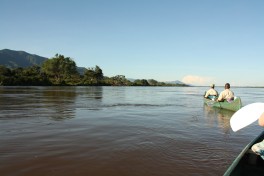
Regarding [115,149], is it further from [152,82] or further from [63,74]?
[152,82]

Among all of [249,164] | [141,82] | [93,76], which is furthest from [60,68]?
[249,164]

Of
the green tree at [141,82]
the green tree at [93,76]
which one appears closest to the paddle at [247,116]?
the green tree at [93,76]

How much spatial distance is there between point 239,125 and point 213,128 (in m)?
8.80

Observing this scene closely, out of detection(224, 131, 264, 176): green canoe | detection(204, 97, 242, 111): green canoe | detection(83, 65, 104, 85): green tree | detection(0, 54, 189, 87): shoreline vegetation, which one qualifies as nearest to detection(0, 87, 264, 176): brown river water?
detection(224, 131, 264, 176): green canoe

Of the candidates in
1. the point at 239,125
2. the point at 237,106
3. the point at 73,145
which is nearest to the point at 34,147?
the point at 73,145

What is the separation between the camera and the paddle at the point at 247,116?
3.35 metres

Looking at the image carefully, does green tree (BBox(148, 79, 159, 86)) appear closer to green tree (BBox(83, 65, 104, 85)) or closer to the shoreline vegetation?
the shoreline vegetation

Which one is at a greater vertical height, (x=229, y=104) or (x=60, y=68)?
(x=60, y=68)

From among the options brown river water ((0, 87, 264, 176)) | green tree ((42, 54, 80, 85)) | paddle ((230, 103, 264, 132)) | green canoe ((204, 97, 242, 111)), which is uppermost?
green tree ((42, 54, 80, 85))

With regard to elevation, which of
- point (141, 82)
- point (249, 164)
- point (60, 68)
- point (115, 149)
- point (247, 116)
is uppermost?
point (60, 68)

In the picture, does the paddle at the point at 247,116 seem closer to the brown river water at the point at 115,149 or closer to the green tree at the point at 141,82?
the brown river water at the point at 115,149

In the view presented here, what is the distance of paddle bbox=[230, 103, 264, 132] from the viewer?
11.0 ft

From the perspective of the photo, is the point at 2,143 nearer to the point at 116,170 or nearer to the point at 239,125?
the point at 116,170

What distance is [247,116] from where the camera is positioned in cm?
342
